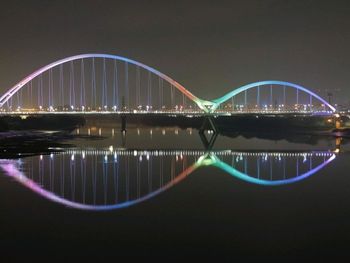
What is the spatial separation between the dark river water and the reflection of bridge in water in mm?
52

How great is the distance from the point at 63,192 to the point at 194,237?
8.48 metres

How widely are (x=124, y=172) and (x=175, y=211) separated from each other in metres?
10.9

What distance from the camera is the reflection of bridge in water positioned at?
60.6 feet

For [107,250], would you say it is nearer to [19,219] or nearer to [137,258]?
[137,258]

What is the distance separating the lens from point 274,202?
17.0 metres

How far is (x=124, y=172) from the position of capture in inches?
1013

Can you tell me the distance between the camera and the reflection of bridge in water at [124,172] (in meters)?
18.5

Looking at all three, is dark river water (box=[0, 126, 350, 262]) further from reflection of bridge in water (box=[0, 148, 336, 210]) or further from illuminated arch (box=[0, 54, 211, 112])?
illuminated arch (box=[0, 54, 211, 112])

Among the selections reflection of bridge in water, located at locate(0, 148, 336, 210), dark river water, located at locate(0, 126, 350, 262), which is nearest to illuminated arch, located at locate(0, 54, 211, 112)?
reflection of bridge in water, located at locate(0, 148, 336, 210)

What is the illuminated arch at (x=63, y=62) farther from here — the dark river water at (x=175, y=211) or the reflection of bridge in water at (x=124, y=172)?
the dark river water at (x=175, y=211)

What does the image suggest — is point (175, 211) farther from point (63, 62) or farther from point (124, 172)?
point (63, 62)

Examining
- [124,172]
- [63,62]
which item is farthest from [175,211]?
[63,62]

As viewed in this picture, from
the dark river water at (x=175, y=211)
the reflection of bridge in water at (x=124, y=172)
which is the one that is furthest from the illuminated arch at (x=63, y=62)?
the dark river water at (x=175, y=211)

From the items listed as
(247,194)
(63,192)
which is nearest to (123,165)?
(63,192)
